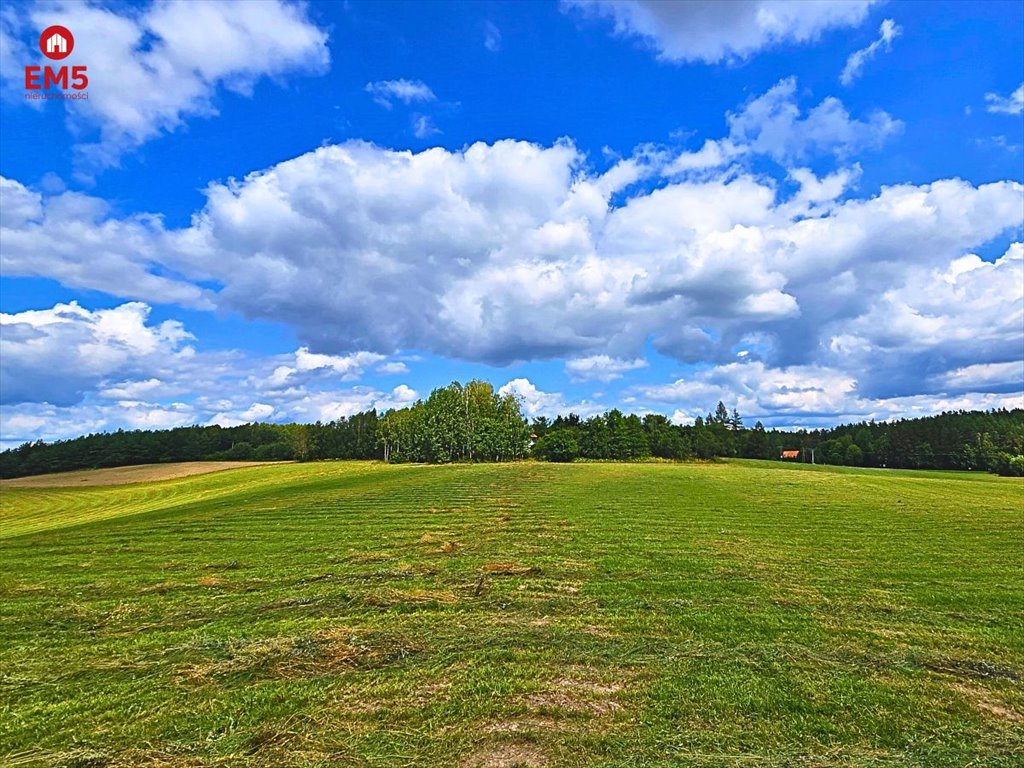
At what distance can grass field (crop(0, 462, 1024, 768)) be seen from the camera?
577 cm

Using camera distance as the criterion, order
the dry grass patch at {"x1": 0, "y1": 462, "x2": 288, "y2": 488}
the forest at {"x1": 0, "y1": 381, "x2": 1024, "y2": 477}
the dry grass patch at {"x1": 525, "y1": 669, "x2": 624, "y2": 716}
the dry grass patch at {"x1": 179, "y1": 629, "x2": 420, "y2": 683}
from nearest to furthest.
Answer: the dry grass patch at {"x1": 525, "y1": 669, "x2": 624, "y2": 716} < the dry grass patch at {"x1": 179, "y1": 629, "x2": 420, "y2": 683} < the dry grass patch at {"x1": 0, "y1": 462, "x2": 288, "y2": 488} < the forest at {"x1": 0, "y1": 381, "x2": 1024, "y2": 477}

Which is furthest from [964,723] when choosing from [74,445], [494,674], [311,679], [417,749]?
[74,445]

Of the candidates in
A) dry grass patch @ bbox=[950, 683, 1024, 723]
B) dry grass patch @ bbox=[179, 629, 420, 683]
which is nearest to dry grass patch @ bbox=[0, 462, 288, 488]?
dry grass patch @ bbox=[179, 629, 420, 683]

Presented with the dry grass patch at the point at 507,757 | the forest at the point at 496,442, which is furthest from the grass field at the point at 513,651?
the forest at the point at 496,442

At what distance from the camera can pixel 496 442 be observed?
333 feet

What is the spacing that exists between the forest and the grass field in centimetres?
8427

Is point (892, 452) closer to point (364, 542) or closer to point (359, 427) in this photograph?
point (359, 427)

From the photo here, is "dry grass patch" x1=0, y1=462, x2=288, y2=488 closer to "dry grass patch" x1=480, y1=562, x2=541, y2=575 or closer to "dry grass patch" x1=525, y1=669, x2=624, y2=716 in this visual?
"dry grass patch" x1=480, y1=562, x2=541, y2=575

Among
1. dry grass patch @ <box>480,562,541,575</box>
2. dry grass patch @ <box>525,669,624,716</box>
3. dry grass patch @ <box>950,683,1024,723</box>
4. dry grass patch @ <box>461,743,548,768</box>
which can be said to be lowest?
dry grass patch @ <box>950,683,1024,723</box>

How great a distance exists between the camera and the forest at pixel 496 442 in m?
99.0

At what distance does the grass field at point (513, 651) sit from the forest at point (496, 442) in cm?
8427

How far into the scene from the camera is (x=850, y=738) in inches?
232

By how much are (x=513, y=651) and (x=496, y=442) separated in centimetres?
9344

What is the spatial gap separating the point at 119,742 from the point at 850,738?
7.71 metres
